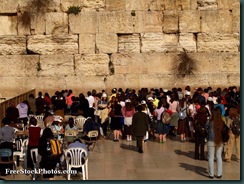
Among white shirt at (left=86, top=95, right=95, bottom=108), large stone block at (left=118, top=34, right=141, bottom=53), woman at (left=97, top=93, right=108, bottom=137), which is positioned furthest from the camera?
large stone block at (left=118, top=34, right=141, bottom=53)

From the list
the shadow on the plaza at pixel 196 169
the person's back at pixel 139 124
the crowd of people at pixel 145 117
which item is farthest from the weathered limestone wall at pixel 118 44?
the shadow on the plaza at pixel 196 169

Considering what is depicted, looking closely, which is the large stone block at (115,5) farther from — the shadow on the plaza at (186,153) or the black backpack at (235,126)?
the black backpack at (235,126)

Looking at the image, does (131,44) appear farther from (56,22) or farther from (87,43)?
(56,22)

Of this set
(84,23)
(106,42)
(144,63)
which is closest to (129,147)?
(144,63)

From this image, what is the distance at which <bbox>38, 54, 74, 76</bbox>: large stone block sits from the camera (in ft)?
67.5

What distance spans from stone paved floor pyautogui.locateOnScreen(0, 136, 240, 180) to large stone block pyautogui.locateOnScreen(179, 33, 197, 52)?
720 cm

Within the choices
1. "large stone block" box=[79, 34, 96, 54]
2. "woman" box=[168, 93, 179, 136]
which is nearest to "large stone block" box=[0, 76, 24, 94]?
"large stone block" box=[79, 34, 96, 54]

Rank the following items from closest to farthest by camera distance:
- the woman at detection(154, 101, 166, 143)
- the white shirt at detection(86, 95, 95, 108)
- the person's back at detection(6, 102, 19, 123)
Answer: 1. the person's back at detection(6, 102, 19, 123)
2. the woman at detection(154, 101, 166, 143)
3. the white shirt at detection(86, 95, 95, 108)

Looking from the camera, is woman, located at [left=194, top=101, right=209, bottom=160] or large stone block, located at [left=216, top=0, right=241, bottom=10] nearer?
woman, located at [left=194, top=101, right=209, bottom=160]

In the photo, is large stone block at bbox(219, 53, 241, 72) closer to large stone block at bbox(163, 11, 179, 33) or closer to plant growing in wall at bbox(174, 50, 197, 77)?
plant growing in wall at bbox(174, 50, 197, 77)

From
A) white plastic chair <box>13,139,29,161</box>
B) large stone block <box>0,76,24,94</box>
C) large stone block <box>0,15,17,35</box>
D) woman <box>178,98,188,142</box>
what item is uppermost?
large stone block <box>0,15,17,35</box>

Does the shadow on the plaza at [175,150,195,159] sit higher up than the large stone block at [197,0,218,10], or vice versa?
the large stone block at [197,0,218,10]

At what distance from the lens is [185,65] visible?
66.7ft

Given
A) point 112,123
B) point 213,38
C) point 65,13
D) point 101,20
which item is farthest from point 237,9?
point 112,123
